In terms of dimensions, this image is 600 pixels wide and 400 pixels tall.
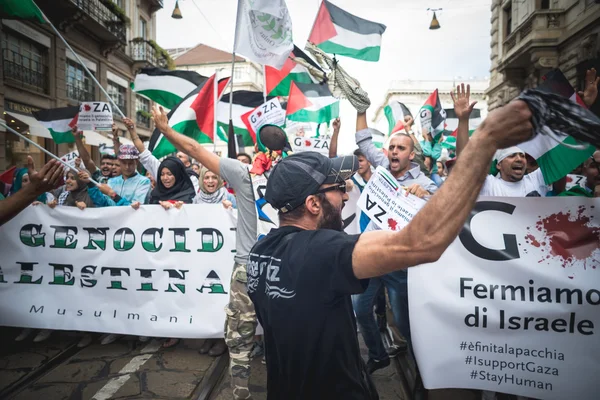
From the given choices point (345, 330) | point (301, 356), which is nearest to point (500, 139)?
point (345, 330)

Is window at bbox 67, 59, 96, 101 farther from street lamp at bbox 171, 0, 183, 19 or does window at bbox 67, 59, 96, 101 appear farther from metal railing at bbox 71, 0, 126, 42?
street lamp at bbox 171, 0, 183, 19

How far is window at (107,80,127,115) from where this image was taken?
1992 centimetres

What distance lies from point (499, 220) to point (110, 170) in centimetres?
531

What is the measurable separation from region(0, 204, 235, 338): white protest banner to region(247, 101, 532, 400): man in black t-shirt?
228 cm

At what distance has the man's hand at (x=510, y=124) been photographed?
916 millimetres

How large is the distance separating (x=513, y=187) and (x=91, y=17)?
62.2ft

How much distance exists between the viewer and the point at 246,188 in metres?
2.75

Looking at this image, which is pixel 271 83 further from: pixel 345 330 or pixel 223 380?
pixel 345 330

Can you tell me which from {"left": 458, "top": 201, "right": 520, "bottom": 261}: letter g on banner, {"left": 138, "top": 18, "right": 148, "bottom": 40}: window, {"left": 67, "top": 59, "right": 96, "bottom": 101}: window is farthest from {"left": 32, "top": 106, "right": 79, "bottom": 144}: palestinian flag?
{"left": 138, "top": 18, "right": 148, "bottom": 40}: window

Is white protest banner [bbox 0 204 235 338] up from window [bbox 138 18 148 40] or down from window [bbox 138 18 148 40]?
down

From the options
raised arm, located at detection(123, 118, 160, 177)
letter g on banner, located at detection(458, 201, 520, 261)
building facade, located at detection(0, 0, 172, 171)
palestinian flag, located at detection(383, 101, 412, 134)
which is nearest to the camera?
letter g on banner, located at detection(458, 201, 520, 261)

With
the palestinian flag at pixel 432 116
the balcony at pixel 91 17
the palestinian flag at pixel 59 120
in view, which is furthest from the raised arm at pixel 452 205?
the balcony at pixel 91 17

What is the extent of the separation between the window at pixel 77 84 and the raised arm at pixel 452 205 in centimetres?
1890

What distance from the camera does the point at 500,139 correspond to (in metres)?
0.92
